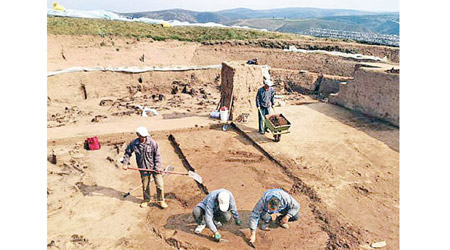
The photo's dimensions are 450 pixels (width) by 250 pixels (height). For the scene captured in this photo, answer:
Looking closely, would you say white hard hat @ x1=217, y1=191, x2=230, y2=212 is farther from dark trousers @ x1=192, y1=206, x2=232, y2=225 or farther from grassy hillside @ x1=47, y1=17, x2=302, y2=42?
grassy hillside @ x1=47, y1=17, x2=302, y2=42

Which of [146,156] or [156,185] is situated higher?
[146,156]

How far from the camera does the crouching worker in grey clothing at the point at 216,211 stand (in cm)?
446

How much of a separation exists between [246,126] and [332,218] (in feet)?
14.9

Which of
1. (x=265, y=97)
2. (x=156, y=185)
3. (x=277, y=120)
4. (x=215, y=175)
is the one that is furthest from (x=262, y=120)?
(x=156, y=185)

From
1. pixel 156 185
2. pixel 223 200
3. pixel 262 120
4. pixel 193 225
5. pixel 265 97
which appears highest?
pixel 265 97

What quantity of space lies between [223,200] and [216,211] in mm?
482

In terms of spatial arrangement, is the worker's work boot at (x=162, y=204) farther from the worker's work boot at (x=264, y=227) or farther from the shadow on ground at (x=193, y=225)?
the worker's work boot at (x=264, y=227)

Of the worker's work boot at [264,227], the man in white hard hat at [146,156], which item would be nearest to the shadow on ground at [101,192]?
the man in white hard hat at [146,156]

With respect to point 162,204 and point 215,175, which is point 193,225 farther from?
point 215,175

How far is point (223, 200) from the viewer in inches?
174

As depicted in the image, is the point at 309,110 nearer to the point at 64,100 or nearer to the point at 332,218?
the point at 332,218

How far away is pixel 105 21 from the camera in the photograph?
22766 millimetres
